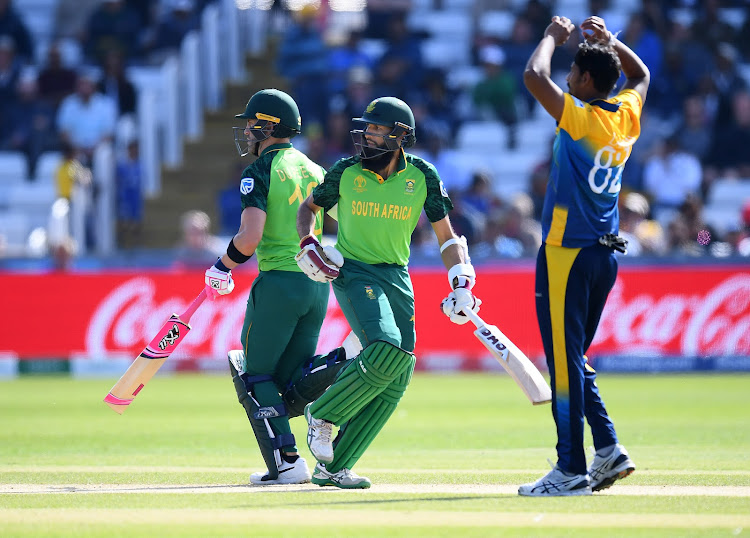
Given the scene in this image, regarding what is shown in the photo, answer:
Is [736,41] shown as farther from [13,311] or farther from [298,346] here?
[298,346]

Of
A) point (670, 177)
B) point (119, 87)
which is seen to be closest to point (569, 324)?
point (670, 177)

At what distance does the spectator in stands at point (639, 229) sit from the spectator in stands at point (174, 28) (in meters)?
9.30

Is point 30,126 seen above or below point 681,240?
below

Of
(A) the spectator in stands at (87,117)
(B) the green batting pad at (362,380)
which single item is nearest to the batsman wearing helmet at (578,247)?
(B) the green batting pad at (362,380)

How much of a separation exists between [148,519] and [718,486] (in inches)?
124

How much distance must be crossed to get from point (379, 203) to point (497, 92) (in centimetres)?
1368

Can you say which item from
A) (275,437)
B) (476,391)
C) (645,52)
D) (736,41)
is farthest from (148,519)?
(736,41)

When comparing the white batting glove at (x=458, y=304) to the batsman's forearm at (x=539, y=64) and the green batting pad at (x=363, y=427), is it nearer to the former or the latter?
the green batting pad at (x=363, y=427)

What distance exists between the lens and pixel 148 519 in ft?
19.3

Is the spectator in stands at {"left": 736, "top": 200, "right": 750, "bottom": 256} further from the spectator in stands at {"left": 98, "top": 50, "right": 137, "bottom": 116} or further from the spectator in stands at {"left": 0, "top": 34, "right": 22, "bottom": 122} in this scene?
the spectator in stands at {"left": 0, "top": 34, "right": 22, "bottom": 122}

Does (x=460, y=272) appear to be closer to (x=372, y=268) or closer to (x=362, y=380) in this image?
(x=372, y=268)

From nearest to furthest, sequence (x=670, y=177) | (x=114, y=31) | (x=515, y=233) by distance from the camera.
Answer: (x=515, y=233), (x=670, y=177), (x=114, y=31)

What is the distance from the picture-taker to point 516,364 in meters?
7.03

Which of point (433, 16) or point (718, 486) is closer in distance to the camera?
point (718, 486)
